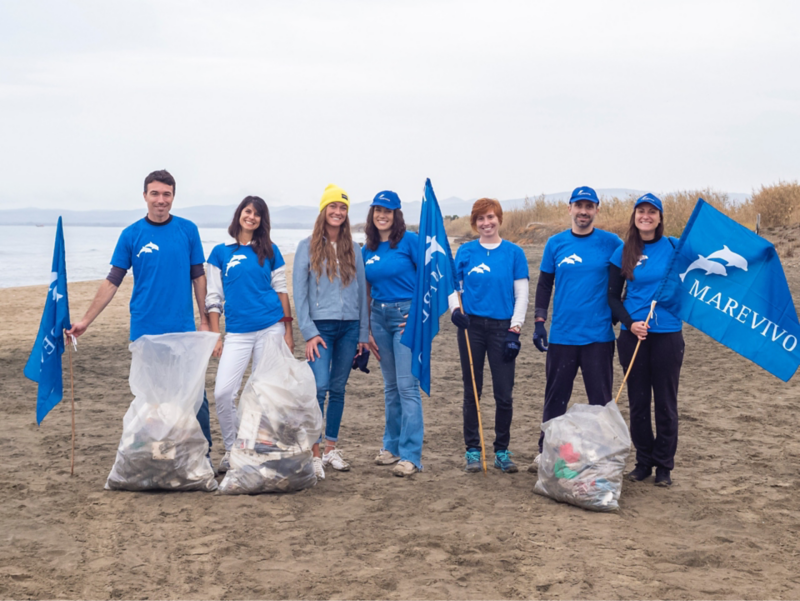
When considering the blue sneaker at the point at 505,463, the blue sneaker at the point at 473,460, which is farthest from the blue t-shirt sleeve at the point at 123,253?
the blue sneaker at the point at 505,463

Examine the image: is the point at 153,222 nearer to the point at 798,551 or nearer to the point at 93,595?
the point at 93,595

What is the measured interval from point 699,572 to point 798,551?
0.63 m

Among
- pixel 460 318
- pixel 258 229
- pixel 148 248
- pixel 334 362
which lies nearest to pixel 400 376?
pixel 334 362

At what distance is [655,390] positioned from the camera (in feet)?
14.5

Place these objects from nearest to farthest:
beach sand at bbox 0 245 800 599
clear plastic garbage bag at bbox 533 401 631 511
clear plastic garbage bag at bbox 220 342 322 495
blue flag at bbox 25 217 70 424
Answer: beach sand at bbox 0 245 800 599 < clear plastic garbage bag at bbox 533 401 631 511 < clear plastic garbage bag at bbox 220 342 322 495 < blue flag at bbox 25 217 70 424

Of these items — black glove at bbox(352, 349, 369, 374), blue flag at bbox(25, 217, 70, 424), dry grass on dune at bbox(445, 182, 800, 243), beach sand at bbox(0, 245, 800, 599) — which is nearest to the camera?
beach sand at bbox(0, 245, 800, 599)

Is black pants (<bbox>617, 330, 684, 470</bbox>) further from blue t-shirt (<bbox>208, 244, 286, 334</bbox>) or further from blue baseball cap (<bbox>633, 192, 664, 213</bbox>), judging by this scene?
blue t-shirt (<bbox>208, 244, 286, 334</bbox>)

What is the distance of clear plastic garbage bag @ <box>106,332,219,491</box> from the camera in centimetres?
401

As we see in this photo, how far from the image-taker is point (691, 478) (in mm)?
4594

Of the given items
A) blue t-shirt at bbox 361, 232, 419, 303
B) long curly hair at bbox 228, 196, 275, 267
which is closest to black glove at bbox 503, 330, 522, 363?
blue t-shirt at bbox 361, 232, 419, 303

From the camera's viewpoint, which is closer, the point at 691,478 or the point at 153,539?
the point at 153,539

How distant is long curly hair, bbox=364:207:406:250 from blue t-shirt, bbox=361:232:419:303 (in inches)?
1.0

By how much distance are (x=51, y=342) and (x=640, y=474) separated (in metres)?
3.76

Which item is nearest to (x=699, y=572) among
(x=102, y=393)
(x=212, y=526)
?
(x=212, y=526)
